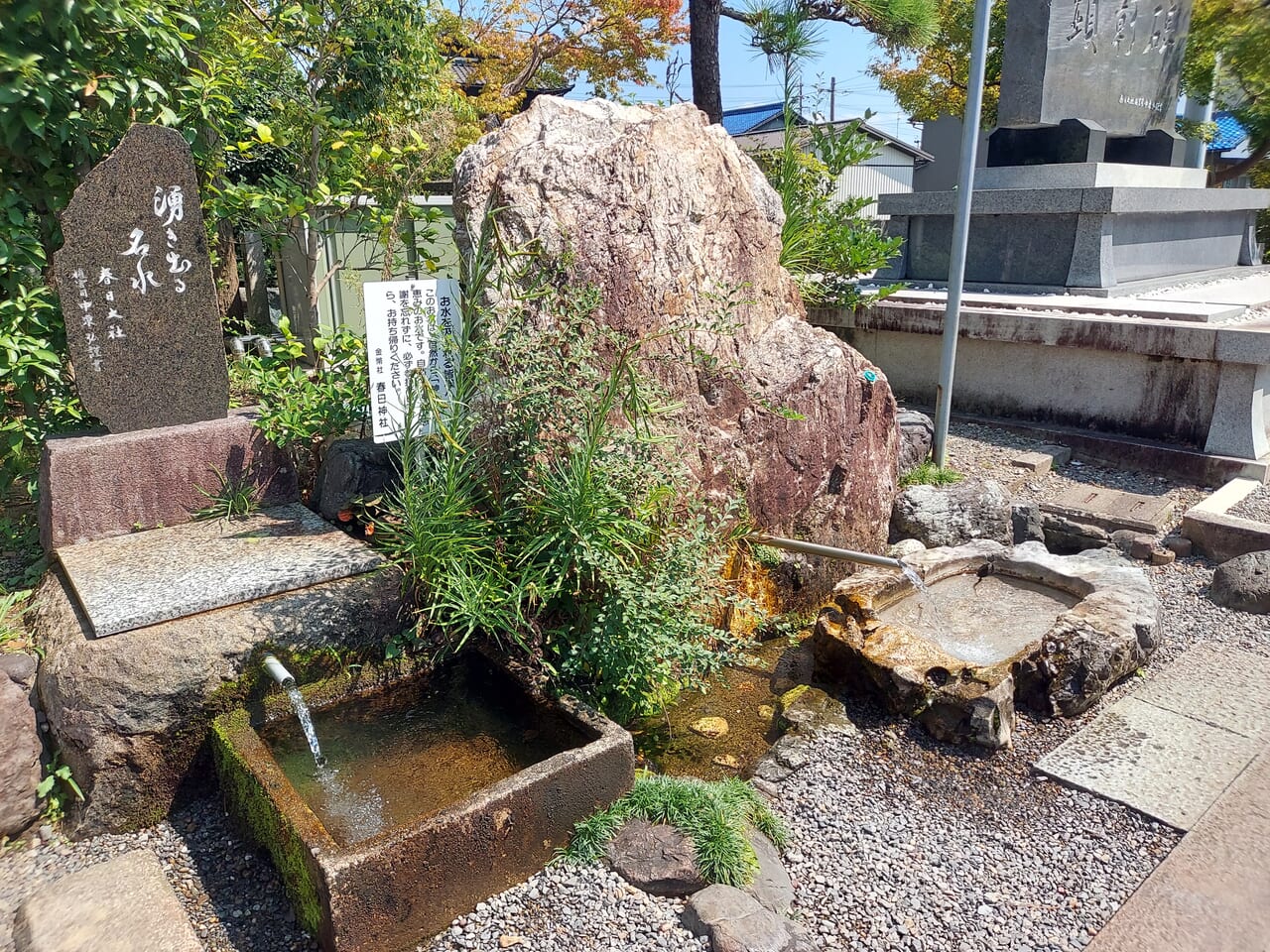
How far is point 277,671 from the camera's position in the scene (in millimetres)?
3098

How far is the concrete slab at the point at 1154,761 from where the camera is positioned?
10.5 ft

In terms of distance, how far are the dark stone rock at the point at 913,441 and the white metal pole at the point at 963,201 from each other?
0.30 feet

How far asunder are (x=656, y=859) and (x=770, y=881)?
37 centimetres

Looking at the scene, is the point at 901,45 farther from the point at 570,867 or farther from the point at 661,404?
the point at 570,867

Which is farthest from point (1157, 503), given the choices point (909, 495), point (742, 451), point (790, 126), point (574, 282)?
point (574, 282)

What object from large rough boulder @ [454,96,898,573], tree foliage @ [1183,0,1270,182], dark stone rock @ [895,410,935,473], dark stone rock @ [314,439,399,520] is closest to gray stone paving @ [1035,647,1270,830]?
large rough boulder @ [454,96,898,573]

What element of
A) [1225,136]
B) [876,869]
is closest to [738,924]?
[876,869]

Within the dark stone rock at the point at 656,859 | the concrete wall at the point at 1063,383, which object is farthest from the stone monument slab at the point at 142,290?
the concrete wall at the point at 1063,383

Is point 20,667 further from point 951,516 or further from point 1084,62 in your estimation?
point 1084,62

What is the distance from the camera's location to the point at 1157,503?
5.79 meters

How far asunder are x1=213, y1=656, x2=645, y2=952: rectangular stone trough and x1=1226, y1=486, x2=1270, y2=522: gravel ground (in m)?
4.64

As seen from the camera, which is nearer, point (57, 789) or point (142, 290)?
point (57, 789)

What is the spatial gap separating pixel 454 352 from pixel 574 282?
65 cm

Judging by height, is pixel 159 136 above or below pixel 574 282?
above
